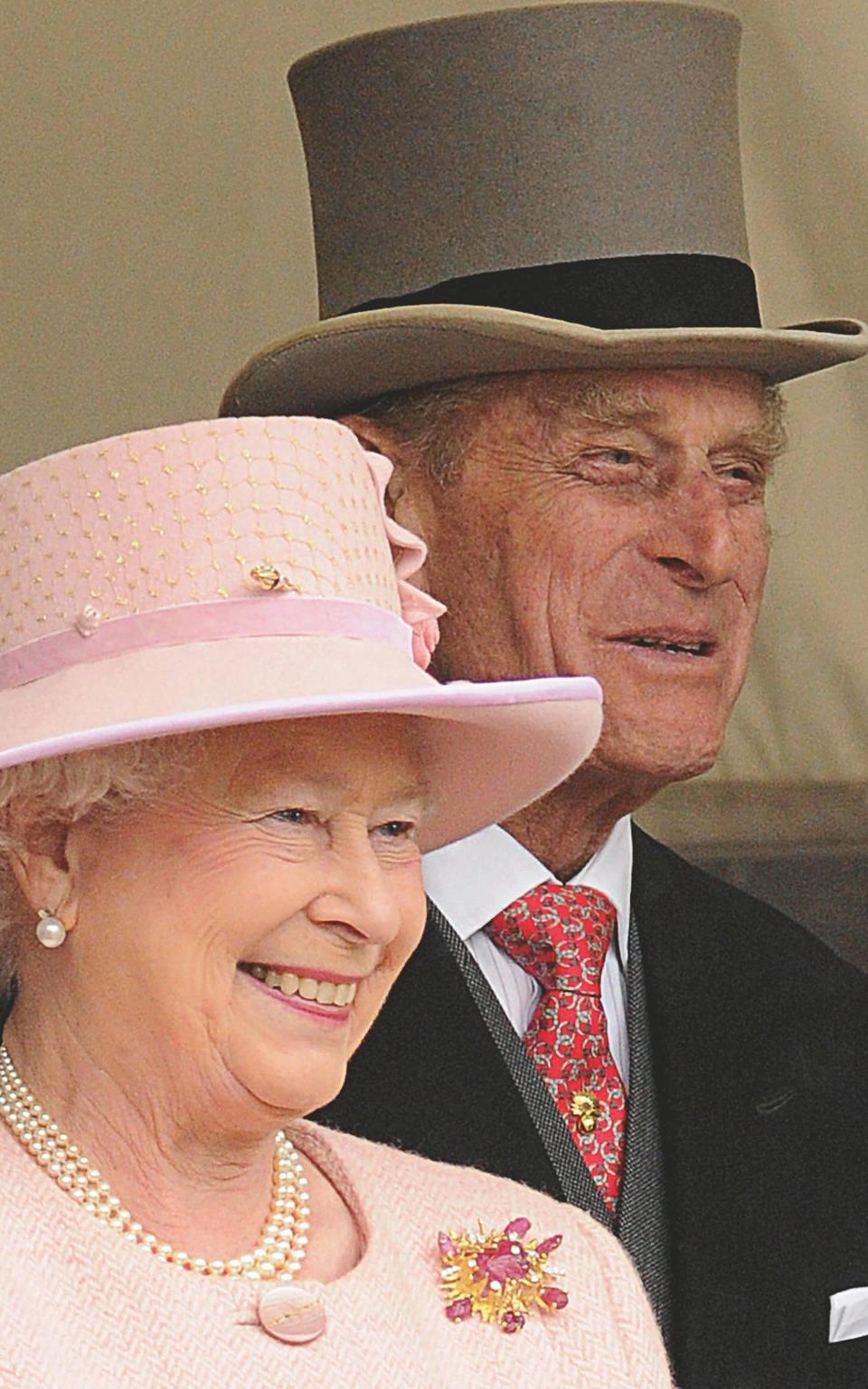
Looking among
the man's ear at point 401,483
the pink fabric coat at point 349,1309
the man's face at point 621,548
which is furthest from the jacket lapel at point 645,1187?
the man's ear at point 401,483

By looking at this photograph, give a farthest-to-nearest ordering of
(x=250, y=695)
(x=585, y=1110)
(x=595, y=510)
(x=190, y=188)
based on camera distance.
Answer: (x=190, y=188)
(x=595, y=510)
(x=585, y=1110)
(x=250, y=695)

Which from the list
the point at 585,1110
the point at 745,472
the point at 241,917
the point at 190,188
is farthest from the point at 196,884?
the point at 190,188

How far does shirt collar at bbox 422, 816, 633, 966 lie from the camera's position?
203 cm

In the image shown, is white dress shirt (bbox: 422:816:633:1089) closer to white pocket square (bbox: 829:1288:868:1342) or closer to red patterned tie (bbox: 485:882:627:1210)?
red patterned tie (bbox: 485:882:627:1210)

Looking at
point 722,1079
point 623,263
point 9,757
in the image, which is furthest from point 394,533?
point 722,1079

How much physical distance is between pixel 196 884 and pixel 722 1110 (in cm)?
85

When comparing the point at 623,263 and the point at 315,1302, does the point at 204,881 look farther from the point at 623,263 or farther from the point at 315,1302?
the point at 623,263

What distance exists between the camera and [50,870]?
4.48 feet

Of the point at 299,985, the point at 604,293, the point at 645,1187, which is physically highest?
the point at 604,293

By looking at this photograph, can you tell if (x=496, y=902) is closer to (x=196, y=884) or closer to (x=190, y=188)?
(x=196, y=884)

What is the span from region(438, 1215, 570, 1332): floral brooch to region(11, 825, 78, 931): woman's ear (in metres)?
0.34

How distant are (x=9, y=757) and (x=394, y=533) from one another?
0.33 m

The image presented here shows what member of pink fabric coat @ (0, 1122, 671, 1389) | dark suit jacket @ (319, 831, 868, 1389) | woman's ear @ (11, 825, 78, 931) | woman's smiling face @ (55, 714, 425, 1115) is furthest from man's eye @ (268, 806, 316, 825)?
dark suit jacket @ (319, 831, 868, 1389)

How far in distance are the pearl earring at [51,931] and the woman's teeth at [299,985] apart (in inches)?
4.2
